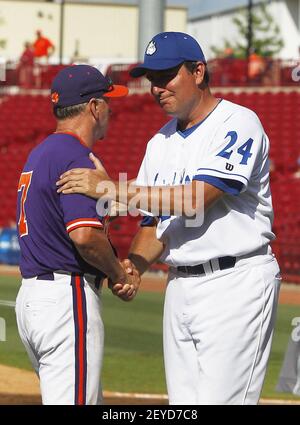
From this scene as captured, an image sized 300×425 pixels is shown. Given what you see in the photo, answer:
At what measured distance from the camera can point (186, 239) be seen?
484 centimetres

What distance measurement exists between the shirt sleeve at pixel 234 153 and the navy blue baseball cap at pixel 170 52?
1.14ft

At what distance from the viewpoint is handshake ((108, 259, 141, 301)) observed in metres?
5.06

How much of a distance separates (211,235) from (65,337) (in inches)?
30.2

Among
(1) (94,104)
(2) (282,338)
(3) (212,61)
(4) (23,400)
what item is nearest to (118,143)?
(3) (212,61)

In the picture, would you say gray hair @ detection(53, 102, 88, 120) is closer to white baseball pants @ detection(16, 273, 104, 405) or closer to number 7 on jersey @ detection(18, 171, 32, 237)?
number 7 on jersey @ detection(18, 171, 32, 237)

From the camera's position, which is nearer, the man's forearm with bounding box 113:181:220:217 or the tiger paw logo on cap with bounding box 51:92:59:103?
the man's forearm with bounding box 113:181:220:217

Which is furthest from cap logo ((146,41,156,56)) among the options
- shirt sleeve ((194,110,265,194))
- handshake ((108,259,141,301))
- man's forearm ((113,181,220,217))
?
handshake ((108,259,141,301))

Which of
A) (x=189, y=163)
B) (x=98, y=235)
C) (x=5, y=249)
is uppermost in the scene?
(x=189, y=163)

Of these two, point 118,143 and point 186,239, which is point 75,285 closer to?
point 186,239

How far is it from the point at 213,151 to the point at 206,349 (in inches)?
33.5

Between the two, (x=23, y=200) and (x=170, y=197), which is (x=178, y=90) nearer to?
(x=170, y=197)

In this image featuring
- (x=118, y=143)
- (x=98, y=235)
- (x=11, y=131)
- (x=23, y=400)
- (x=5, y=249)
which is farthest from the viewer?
(x=11, y=131)

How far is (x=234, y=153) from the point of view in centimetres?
468

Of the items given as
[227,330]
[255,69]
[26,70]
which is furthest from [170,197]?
[26,70]
